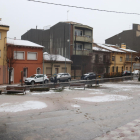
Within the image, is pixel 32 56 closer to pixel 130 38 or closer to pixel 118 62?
pixel 118 62

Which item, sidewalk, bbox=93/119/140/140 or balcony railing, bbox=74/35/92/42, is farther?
balcony railing, bbox=74/35/92/42

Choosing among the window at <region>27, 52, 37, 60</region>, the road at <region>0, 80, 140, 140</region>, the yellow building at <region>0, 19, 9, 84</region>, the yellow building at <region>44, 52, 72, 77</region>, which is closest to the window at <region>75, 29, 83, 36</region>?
the yellow building at <region>44, 52, 72, 77</region>

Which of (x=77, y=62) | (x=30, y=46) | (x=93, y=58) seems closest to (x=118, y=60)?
(x=93, y=58)

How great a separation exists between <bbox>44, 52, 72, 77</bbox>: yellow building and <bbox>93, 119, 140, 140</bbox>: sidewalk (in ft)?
101

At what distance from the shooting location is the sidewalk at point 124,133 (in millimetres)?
6516

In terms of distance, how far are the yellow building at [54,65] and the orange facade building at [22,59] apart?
2.30 metres

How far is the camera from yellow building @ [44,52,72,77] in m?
38.2

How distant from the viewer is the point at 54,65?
39.4 meters

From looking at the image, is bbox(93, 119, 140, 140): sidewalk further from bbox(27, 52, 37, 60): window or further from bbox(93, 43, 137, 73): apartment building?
bbox(93, 43, 137, 73): apartment building

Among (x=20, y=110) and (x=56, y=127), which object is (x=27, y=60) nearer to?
(x=20, y=110)

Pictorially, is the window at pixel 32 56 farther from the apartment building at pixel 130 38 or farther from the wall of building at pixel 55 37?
the apartment building at pixel 130 38

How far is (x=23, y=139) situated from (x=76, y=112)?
447cm

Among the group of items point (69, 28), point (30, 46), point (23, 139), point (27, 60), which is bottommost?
point (23, 139)

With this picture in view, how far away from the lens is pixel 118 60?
56812 millimetres
